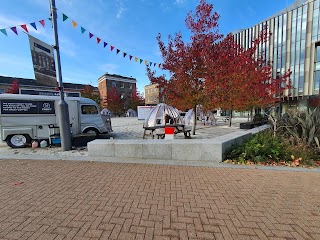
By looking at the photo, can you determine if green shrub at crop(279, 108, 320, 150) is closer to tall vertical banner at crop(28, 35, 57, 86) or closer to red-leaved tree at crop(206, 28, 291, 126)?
red-leaved tree at crop(206, 28, 291, 126)

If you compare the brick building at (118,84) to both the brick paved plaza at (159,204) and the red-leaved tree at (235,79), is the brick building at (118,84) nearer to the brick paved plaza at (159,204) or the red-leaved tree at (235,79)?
the red-leaved tree at (235,79)

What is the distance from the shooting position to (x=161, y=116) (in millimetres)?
12938

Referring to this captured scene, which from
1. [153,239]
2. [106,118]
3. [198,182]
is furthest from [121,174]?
[106,118]

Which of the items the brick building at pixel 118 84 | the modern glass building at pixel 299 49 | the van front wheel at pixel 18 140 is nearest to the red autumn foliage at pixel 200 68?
the van front wheel at pixel 18 140

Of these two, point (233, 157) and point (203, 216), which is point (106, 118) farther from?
point (203, 216)

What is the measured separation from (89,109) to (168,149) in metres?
6.37

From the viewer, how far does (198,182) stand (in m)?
3.91

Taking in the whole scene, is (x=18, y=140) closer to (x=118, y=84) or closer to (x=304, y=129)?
(x=304, y=129)

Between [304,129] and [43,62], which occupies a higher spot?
[43,62]

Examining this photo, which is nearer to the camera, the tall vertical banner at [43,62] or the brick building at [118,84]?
the tall vertical banner at [43,62]

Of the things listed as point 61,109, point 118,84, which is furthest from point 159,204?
point 118,84

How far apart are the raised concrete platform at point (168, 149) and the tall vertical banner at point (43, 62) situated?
11.5 feet

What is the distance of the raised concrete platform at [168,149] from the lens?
5.53 m

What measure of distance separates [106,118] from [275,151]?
935 cm
